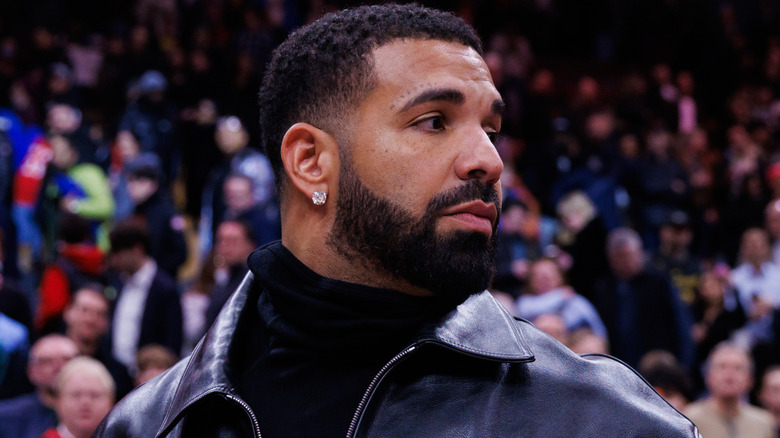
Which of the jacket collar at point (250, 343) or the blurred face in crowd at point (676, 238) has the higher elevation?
the jacket collar at point (250, 343)

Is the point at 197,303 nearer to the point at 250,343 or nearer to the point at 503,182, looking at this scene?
the point at 503,182

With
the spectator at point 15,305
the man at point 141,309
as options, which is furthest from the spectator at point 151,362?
the spectator at point 15,305

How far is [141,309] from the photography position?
6.55 metres

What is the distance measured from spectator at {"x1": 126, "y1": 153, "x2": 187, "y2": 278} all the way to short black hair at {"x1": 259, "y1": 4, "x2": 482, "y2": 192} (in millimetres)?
6036

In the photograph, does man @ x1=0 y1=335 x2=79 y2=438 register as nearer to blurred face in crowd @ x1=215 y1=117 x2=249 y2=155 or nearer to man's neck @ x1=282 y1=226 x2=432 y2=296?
man's neck @ x1=282 y1=226 x2=432 y2=296

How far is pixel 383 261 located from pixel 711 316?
6.62m

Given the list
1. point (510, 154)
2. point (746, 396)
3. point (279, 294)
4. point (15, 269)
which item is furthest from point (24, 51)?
point (279, 294)

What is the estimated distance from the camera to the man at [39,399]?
5.20 meters

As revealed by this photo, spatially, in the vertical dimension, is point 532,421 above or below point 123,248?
above

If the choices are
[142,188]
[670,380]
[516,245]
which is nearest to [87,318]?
[142,188]

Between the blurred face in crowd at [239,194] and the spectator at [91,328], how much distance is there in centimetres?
204

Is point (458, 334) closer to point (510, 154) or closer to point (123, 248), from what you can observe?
point (123, 248)

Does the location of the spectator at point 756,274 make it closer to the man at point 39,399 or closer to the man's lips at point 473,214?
the man at point 39,399

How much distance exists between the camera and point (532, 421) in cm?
165
